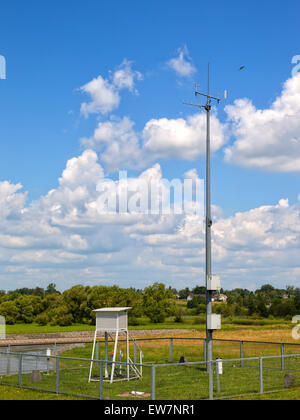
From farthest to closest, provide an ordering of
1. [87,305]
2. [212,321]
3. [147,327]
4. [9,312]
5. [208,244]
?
[9,312], [87,305], [147,327], [208,244], [212,321]

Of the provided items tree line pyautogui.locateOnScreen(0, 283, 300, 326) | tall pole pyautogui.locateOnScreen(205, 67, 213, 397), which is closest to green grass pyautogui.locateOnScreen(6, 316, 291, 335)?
tree line pyautogui.locateOnScreen(0, 283, 300, 326)

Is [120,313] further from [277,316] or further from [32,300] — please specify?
[277,316]

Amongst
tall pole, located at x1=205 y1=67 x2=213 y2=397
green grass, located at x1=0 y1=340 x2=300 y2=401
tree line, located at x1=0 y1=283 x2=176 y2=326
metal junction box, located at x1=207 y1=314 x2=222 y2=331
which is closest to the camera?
green grass, located at x1=0 y1=340 x2=300 y2=401

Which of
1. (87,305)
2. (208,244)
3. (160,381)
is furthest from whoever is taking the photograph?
(87,305)

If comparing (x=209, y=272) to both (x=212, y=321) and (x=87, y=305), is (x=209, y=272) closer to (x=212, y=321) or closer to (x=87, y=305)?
(x=212, y=321)

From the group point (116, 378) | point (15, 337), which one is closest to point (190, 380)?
point (116, 378)

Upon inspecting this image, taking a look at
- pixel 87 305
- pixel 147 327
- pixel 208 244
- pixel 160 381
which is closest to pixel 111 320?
pixel 160 381

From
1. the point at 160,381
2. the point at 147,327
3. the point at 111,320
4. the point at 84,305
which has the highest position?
the point at 111,320

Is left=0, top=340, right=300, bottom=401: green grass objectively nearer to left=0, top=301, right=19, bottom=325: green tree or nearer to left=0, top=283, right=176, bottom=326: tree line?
left=0, top=283, right=176, bottom=326: tree line

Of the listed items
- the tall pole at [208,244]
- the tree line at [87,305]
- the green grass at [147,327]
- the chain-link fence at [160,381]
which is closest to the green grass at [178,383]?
the chain-link fence at [160,381]

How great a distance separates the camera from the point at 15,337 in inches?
2467

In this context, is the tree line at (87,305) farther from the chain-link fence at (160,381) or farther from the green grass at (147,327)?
the chain-link fence at (160,381)

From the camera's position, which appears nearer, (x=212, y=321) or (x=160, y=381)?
(x=160, y=381)

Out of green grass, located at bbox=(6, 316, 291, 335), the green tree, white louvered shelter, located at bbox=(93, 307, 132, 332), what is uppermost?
white louvered shelter, located at bbox=(93, 307, 132, 332)
